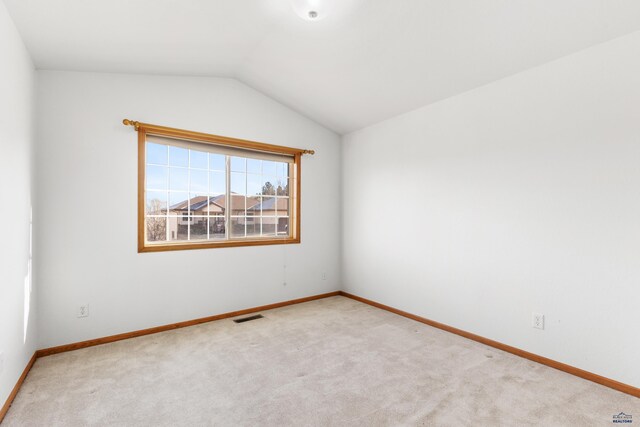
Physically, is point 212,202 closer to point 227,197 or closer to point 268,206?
point 227,197

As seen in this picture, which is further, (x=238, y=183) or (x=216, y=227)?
(x=238, y=183)

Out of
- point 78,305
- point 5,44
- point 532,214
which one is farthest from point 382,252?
point 5,44

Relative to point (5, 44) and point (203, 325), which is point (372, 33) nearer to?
point (5, 44)

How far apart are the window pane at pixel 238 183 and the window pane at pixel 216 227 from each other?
383 mm

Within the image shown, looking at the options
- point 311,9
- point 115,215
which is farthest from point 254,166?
point 311,9

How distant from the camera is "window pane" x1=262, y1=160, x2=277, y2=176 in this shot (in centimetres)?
408

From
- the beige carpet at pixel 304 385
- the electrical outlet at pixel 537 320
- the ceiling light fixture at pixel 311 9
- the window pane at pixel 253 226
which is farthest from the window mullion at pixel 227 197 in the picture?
the electrical outlet at pixel 537 320

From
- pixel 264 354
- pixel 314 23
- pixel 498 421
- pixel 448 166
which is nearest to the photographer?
pixel 498 421

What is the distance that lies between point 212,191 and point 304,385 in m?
2.35

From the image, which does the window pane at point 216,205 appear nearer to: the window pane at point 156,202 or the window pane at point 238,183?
the window pane at point 238,183

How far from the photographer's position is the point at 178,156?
11.3 ft

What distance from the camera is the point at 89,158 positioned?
9.38 feet

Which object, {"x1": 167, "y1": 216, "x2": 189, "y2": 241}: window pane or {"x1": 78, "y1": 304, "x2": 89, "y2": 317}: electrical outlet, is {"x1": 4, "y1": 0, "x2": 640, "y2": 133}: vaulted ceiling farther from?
{"x1": 78, "y1": 304, "x2": 89, "y2": 317}: electrical outlet

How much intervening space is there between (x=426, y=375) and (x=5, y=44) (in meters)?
3.49
